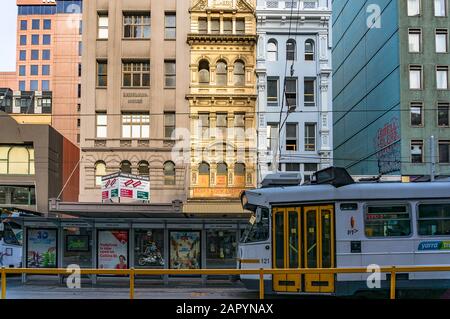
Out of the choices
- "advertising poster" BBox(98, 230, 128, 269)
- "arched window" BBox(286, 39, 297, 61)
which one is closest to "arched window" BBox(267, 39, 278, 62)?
"arched window" BBox(286, 39, 297, 61)

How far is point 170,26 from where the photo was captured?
38.4 m

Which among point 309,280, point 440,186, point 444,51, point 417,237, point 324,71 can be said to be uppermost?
Result: point 444,51

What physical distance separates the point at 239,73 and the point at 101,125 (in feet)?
30.4

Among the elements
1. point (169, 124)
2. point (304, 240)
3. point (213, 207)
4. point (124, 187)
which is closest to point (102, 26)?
point (169, 124)

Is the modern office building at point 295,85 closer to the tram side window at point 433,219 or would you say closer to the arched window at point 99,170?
the arched window at point 99,170

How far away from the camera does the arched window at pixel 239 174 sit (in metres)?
36.6

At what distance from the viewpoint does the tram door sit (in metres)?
14.7

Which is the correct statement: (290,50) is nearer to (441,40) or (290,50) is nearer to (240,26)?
(240,26)

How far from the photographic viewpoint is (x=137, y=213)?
27062 mm

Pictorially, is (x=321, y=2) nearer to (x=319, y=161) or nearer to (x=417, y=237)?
(x=319, y=161)

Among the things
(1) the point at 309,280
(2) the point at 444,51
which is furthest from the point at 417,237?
(2) the point at 444,51

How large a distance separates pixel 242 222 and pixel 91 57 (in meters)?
20.6
